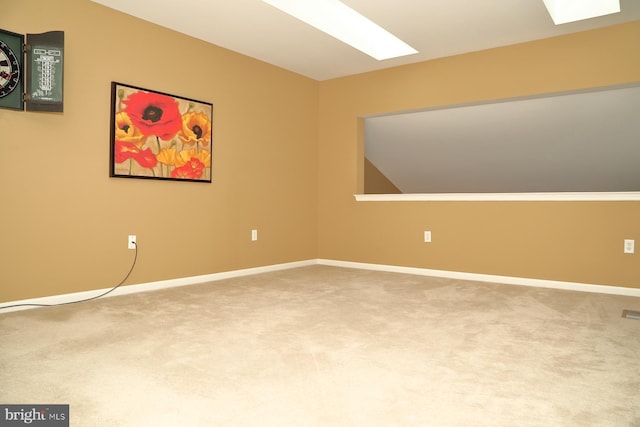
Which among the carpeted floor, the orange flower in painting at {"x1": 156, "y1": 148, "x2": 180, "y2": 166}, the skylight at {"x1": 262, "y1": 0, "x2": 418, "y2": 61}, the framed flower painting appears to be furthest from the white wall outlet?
the orange flower in painting at {"x1": 156, "y1": 148, "x2": 180, "y2": 166}

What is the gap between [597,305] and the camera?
329cm

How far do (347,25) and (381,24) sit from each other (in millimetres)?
442

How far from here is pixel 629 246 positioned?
Result: 3.74 metres

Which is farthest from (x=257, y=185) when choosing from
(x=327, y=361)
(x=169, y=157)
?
(x=327, y=361)

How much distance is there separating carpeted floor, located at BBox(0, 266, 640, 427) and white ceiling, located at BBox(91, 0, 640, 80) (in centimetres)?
227

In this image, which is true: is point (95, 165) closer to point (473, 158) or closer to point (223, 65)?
point (223, 65)

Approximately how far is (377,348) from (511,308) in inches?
56.9

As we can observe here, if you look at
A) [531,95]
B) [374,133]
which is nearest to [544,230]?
[531,95]

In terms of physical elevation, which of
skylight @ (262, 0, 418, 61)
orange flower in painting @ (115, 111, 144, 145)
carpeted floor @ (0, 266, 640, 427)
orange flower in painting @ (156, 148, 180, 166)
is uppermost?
skylight @ (262, 0, 418, 61)

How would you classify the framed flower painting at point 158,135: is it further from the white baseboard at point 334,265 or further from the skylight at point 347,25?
the skylight at point 347,25

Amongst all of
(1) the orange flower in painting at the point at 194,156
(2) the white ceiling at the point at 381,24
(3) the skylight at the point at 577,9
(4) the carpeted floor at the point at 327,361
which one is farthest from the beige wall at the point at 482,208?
(1) the orange flower in painting at the point at 194,156

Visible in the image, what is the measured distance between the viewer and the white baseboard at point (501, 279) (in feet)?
12.4

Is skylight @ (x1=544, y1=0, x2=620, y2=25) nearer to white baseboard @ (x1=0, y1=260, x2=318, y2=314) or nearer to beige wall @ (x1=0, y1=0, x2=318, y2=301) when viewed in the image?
beige wall @ (x1=0, y1=0, x2=318, y2=301)

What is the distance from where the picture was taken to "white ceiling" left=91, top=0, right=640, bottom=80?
3391 millimetres
